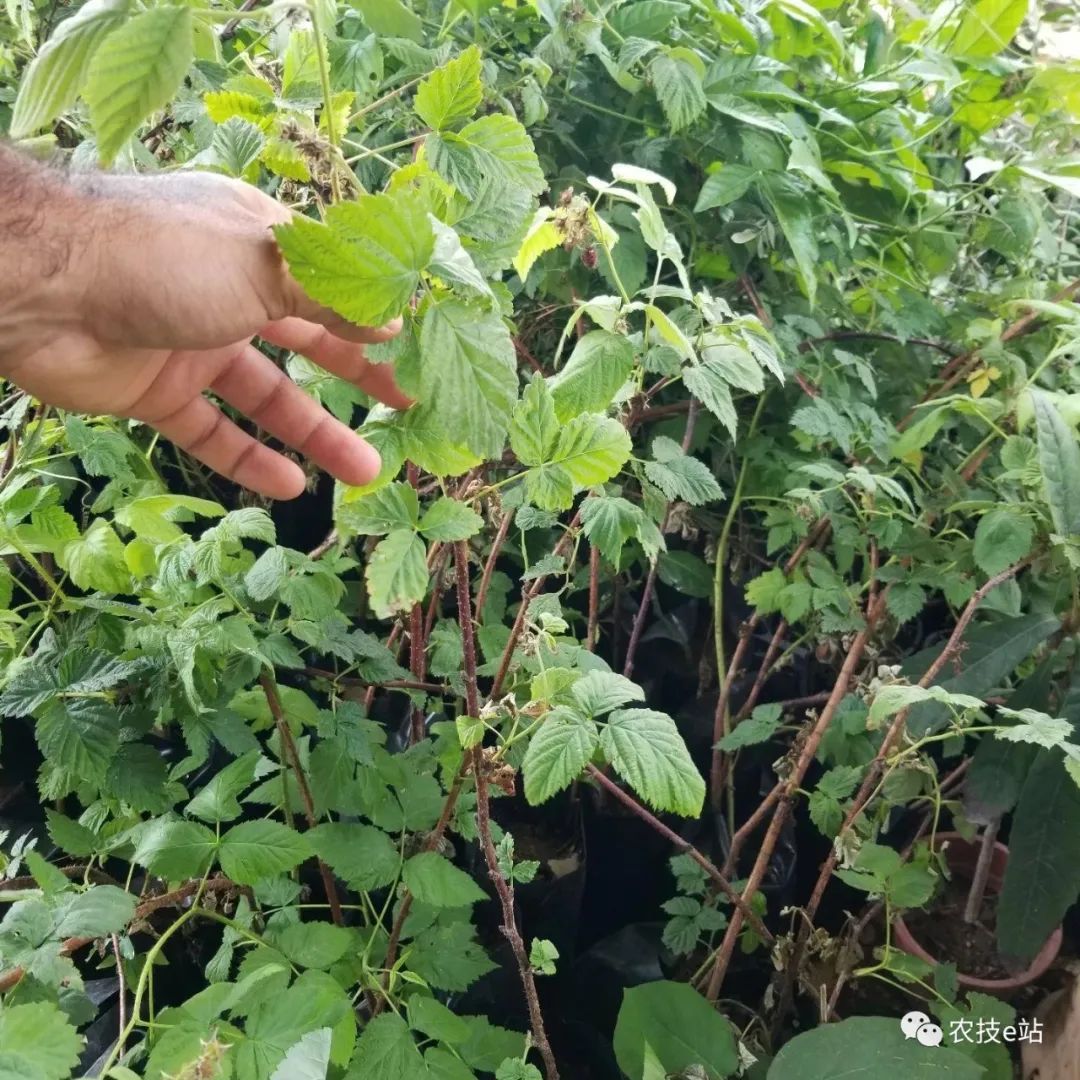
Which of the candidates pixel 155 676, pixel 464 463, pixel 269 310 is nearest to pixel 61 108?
pixel 269 310

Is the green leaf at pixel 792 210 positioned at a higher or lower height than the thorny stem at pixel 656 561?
higher

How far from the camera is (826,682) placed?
4.70 feet

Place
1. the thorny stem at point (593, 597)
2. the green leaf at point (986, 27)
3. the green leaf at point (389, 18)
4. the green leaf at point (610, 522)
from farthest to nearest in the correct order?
the green leaf at point (986, 27) → the thorny stem at point (593, 597) → the green leaf at point (389, 18) → the green leaf at point (610, 522)

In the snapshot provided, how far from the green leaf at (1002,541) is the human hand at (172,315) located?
2.36 feet

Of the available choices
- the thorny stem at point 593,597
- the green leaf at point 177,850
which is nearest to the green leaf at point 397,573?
the green leaf at point 177,850

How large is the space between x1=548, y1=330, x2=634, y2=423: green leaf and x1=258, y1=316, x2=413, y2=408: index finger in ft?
0.48

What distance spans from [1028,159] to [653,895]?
4.37 feet

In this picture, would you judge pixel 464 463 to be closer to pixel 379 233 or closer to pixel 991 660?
pixel 379 233

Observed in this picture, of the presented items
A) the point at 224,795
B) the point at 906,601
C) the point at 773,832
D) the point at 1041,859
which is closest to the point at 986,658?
the point at 906,601

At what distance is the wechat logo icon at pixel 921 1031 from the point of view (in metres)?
0.81

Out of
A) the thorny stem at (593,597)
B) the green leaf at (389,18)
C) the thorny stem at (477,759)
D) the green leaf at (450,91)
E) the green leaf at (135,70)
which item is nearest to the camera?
the green leaf at (135,70)

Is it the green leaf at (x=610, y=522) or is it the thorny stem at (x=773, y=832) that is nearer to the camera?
the green leaf at (x=610, y=522)

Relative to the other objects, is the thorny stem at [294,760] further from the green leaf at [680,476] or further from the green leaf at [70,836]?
the green leaf at [680,476]

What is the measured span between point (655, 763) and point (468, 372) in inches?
13.7
